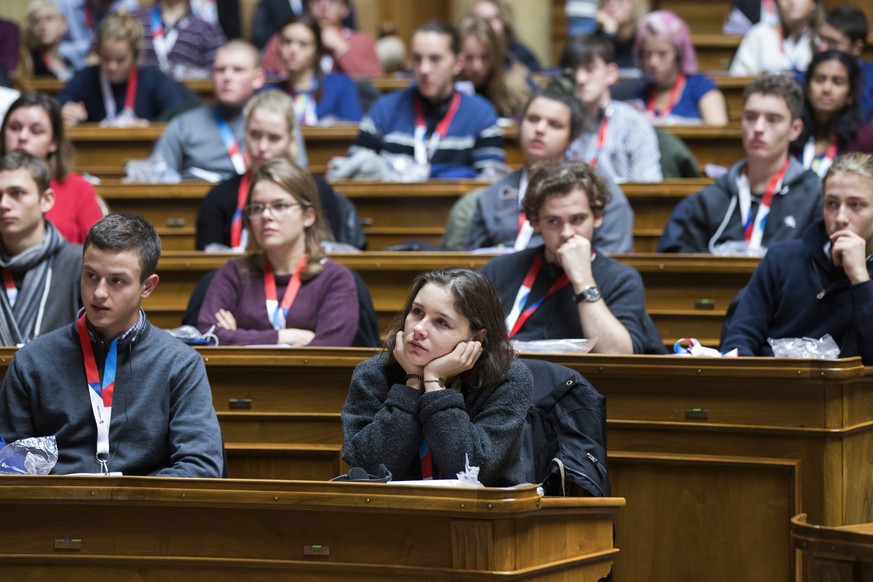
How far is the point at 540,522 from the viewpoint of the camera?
2.63m

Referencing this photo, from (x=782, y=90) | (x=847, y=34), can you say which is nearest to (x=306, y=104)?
(x=847, y=34)

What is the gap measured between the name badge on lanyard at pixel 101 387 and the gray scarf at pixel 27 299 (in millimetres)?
998

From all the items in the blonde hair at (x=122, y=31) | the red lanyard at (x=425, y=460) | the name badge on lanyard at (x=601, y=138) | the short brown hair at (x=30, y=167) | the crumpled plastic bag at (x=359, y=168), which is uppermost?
the blonde hair at (x=122, y=31)

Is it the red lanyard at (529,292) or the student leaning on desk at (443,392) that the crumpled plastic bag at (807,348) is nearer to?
the red lanyard at (529,292)

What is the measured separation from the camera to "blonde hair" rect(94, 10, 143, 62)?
293 inches

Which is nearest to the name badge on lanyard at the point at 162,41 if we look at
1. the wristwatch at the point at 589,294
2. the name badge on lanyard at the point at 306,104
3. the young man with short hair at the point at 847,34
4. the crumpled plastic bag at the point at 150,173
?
the name badge on lanyard at the point at 306,104

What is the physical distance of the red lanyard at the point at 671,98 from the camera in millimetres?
7277

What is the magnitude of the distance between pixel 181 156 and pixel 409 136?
1088 mm

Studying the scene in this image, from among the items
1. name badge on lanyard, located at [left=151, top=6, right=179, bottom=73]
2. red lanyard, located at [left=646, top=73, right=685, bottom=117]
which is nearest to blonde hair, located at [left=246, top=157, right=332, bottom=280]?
red lanyard, located at [left=646, top=73, right=685, bottom=117]

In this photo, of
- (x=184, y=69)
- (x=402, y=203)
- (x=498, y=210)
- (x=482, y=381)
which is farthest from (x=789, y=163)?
(x=184, y=69)

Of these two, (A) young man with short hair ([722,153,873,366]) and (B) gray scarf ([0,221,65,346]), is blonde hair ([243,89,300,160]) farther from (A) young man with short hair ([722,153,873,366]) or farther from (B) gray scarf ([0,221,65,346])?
(A) young man with short hair ([722,153,873,366])

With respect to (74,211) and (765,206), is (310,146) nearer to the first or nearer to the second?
(74,211)

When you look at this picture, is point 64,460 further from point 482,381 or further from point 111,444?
point 482,381

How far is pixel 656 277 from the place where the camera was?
4883 millimetres
